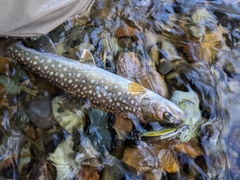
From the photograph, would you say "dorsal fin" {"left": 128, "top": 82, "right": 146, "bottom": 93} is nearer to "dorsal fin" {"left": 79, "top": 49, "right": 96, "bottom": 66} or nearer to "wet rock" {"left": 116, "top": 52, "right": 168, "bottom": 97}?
"wet rock" {"left": 116, "top": 52, "right": 168, "bottom": 97}

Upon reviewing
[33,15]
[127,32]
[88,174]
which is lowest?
[88,174]

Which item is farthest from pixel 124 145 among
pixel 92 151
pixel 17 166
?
pixel 17 166

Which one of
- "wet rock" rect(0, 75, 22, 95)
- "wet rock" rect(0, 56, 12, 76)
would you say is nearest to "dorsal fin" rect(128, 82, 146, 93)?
"wet rock" rect(0, 75, 22, 95)

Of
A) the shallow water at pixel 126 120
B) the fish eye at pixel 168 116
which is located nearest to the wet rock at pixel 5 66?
the shallow water at pixel 126 120

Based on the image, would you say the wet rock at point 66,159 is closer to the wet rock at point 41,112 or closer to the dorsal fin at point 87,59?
the wet rock at point 41,112

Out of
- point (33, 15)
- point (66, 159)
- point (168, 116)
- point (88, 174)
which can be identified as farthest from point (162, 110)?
point (33, 15)

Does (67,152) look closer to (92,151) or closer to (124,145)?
(92,151)

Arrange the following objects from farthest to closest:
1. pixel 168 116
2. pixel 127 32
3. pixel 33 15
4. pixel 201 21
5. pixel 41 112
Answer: pixel 201 21 → pixel 127 32 → pixel 41 112 → pixel 33 15 → pixel 168 116

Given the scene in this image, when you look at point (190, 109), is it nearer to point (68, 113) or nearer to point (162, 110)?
point (162, 110)
